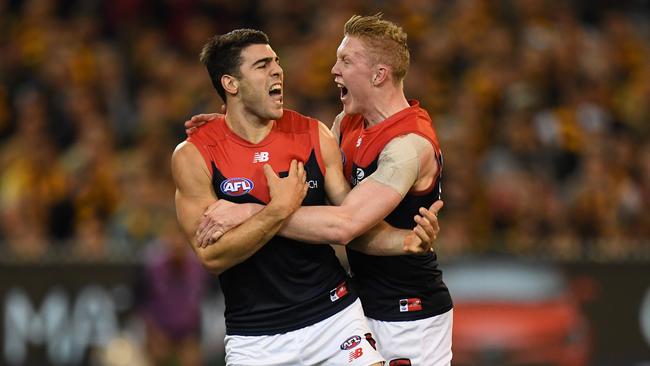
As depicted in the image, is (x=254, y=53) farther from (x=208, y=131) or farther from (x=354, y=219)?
(x=354, y=219)

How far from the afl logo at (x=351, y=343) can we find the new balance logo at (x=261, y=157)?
40.6 inches

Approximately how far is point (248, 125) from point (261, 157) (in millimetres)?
214

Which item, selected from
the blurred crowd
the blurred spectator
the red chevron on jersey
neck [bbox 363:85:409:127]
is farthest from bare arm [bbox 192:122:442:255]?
the blurred spectator

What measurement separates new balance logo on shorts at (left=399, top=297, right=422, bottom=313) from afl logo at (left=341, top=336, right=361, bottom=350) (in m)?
0.40

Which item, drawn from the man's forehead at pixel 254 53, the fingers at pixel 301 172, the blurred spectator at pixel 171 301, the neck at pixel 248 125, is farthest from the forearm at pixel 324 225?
the blurred spectator at pixel 171 301

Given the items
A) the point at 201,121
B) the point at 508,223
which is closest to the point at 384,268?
the point at 201,121

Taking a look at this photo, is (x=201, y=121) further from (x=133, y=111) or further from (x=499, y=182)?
(x=133, y=111)

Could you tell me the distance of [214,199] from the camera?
6.72 m

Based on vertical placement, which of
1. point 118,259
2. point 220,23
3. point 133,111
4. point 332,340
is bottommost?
point 332,340

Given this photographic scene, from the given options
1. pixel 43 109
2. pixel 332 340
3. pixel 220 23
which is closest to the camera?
pixel 332 340

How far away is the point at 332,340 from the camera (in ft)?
21.9

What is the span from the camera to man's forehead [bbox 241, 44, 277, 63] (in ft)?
22.4

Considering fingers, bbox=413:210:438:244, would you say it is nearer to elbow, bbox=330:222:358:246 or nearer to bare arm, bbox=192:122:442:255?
bare arm, bbox=192:122:442:255

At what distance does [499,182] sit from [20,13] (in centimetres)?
700
